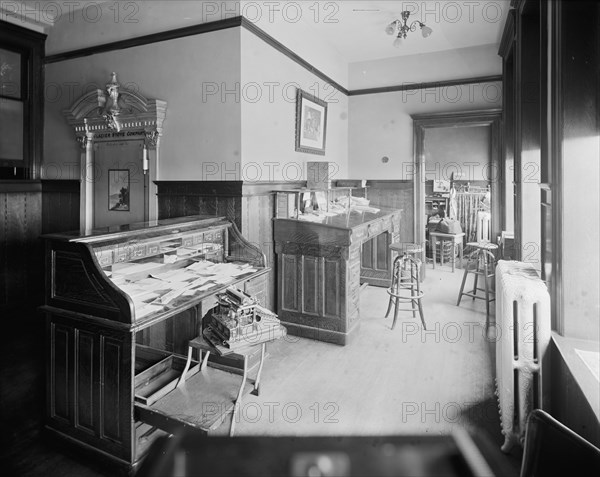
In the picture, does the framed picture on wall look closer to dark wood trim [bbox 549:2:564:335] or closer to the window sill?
dark wood trim [bbox 549:2:564:335]

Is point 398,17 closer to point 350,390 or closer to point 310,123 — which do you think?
point 310,123

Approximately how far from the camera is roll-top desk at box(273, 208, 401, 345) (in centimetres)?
386

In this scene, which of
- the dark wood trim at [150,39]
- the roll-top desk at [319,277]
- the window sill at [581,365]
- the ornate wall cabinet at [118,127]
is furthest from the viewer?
the ornate wall cabinet at [118,127]

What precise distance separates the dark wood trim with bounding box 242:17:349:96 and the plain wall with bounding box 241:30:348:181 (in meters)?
0.04

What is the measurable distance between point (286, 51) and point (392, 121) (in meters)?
2.53

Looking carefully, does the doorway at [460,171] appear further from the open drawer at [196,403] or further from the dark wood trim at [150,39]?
the open drawer at [196,403]

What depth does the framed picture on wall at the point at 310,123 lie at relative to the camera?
4.77m

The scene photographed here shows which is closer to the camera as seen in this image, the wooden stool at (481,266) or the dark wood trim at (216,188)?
the dark wood trim at (216,188)

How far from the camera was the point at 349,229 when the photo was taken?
3.77m

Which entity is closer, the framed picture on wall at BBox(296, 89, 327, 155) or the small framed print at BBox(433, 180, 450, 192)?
the framed picture on wall at BBox(296, 89, 327, 155)

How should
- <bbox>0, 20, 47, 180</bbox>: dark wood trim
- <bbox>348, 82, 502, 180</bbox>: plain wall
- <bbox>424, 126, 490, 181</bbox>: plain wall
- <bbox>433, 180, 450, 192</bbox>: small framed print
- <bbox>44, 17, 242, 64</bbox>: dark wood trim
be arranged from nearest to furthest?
<bbox>44, 17, 242, 64</bbox>: dark wood trim
<bbox>0, 20, 47, 180</bbox>: dark wood trim
<bbox>348, 82, 502, 180</bbox>: plain wall
<bbox>424, 126, 490, 181</bbox>: plain wall
<bbox>433, 180, 450, 192</bbox>: small framed print

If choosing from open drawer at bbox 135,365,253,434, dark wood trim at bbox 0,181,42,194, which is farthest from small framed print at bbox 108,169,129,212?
open drawer at bbox 135,365,253,434

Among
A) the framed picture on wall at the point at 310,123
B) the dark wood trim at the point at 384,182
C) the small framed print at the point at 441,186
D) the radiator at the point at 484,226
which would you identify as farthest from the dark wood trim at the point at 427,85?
the small framed print at the point at 441,186

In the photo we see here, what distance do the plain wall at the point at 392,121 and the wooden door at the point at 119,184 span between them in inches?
141
